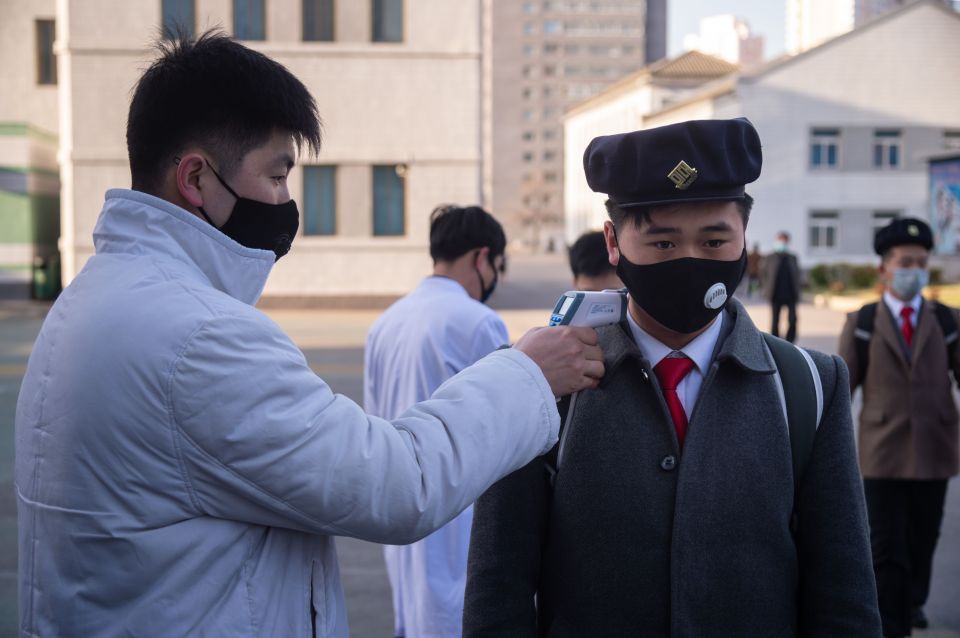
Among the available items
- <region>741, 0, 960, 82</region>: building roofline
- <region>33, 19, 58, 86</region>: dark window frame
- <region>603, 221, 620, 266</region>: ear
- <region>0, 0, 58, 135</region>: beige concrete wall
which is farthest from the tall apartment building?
<region>603, 221, 620, 266</region>: ear

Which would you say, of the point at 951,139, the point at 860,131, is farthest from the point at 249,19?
the point at 951,139

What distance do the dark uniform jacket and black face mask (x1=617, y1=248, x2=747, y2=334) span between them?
3.64 m

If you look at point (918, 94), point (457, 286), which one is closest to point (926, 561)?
point (457, 286)

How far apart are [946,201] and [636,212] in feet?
92.5

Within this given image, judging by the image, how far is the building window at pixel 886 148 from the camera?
42.8m

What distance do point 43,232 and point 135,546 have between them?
106ft

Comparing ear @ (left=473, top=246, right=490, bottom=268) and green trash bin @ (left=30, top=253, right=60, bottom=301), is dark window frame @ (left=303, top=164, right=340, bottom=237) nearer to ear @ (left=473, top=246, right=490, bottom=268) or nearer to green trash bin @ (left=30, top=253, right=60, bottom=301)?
green trash bin @ (left=30, top=253, right=60, bottom=301)

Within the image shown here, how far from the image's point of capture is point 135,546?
192 centimetres

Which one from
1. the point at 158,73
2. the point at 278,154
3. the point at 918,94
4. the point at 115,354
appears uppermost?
the point at 918,94

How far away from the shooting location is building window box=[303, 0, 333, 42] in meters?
25.5

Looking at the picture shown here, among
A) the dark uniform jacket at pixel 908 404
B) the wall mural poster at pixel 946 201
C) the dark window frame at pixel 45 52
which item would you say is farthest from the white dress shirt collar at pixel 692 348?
the dark window frame at pixel 45 52

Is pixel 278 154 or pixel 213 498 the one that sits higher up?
pixel 278 154

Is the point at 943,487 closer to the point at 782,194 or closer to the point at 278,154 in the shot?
the point at 278,154

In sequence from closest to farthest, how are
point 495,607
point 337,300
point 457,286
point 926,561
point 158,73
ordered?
point 158,73 < point 495,607 < point 457,286 < point 926,561 < point 337,300
